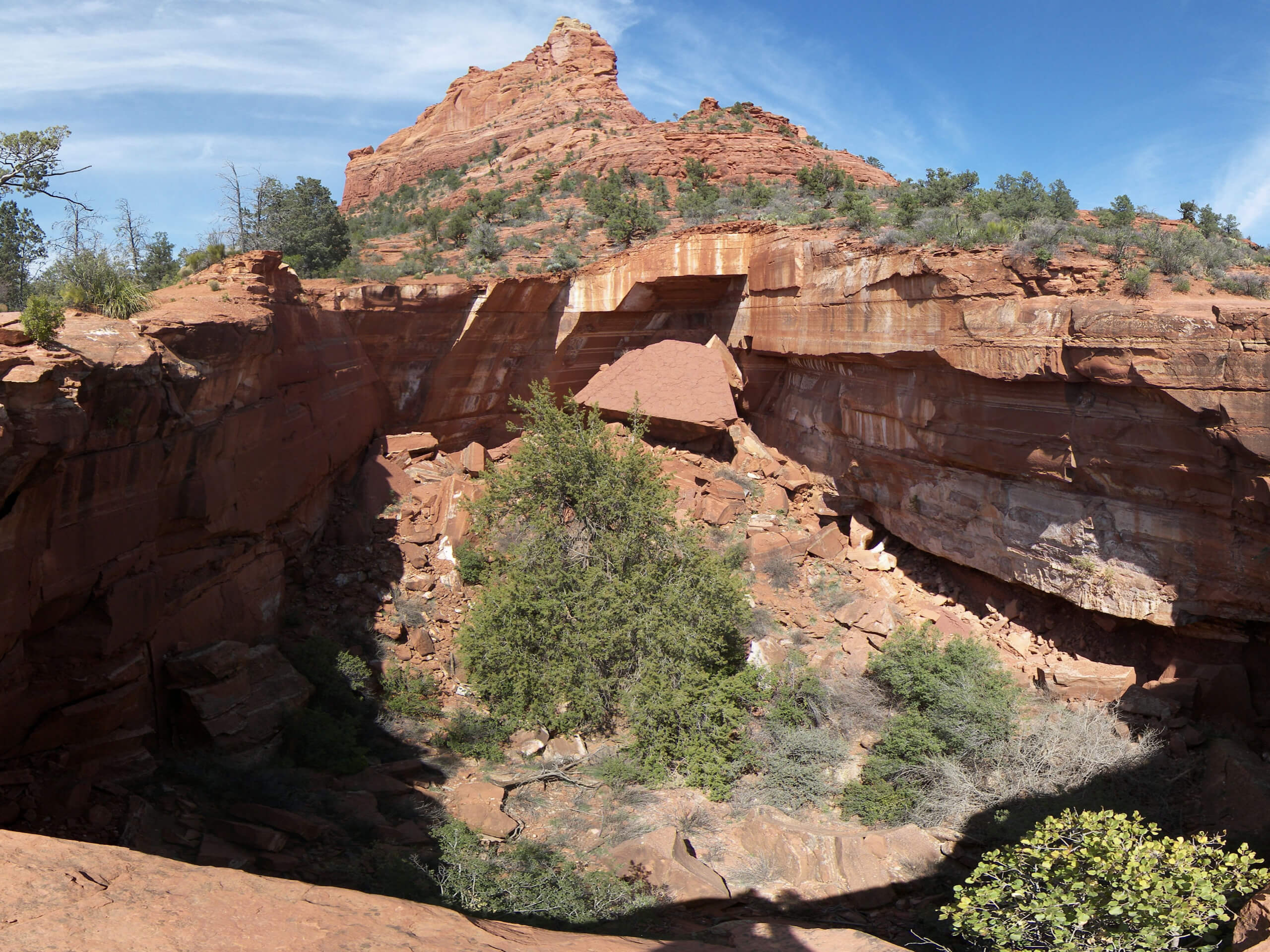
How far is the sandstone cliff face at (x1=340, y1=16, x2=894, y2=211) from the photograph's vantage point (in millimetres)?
30016

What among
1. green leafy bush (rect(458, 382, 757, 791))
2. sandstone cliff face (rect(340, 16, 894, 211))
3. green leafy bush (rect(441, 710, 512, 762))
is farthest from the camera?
sandstone cliff face (rect(340, 16, 894, 211))

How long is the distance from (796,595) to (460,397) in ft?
32.0

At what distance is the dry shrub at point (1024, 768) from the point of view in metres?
10.6

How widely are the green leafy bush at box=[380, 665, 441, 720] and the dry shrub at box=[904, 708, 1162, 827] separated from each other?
25.4 feet

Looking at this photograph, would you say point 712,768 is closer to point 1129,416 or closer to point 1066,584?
point 1066,584

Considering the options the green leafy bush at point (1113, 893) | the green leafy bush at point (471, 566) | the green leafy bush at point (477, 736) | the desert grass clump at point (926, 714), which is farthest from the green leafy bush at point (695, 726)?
the green leafy bush at point (1113, 893)

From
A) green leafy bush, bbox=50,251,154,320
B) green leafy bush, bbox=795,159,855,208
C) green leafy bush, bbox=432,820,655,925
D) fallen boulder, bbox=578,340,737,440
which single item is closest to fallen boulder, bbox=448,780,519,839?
green leafy bush, bbox=432,820,655,925

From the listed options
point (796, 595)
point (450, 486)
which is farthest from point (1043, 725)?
point (450, 486)

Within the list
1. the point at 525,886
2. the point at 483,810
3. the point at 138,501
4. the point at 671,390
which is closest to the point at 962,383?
the point at 671,390

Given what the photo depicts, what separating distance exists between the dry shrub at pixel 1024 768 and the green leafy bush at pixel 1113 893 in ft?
11.4

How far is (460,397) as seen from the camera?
19938 millimetres

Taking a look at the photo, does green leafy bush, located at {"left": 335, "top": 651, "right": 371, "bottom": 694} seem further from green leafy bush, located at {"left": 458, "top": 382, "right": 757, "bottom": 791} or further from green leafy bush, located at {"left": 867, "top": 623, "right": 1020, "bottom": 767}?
green leafy bush, located at {"left": 867, "top": 623, "right": 1020, "bottom": 767}

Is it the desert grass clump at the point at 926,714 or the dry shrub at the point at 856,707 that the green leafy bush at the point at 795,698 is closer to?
the dry shrub at the point at 856,707

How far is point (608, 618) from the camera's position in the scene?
1327cm
